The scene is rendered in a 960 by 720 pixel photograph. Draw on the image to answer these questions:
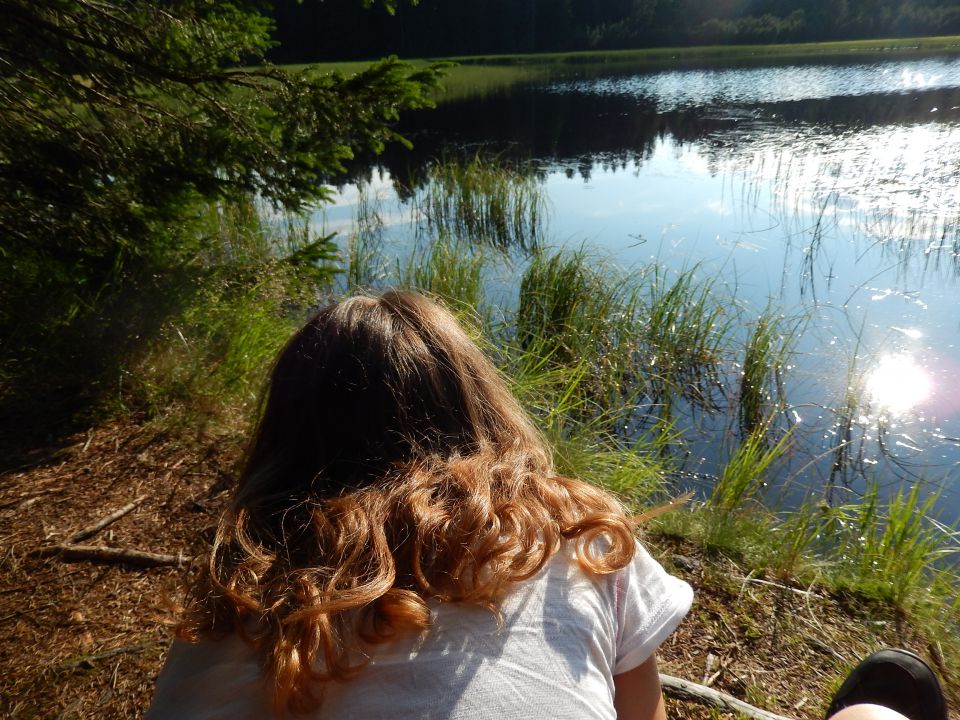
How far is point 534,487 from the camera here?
3.67ft

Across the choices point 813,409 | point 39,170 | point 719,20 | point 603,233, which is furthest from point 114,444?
point 719,20

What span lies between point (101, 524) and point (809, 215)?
702 centimetres

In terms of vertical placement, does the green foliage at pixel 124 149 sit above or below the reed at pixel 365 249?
above

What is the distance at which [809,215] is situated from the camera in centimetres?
697

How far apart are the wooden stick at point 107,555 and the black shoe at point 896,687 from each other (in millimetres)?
1955

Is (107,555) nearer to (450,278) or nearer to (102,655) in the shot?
(102,655)

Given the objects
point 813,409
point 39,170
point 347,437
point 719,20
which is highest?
point 719,20

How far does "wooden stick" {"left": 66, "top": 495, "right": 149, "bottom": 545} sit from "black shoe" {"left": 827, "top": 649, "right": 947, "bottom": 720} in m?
2.23

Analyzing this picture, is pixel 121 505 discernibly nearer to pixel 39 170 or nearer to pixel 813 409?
pixel 39 170

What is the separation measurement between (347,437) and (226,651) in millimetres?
392

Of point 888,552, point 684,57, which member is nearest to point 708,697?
point 888,552

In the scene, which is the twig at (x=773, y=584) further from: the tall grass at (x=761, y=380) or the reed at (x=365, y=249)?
the reed at (x=365, y=249)

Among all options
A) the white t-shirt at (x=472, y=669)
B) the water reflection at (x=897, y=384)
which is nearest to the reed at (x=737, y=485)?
the water reflection at (x=897, y=384)

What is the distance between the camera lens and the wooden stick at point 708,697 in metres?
1.66
